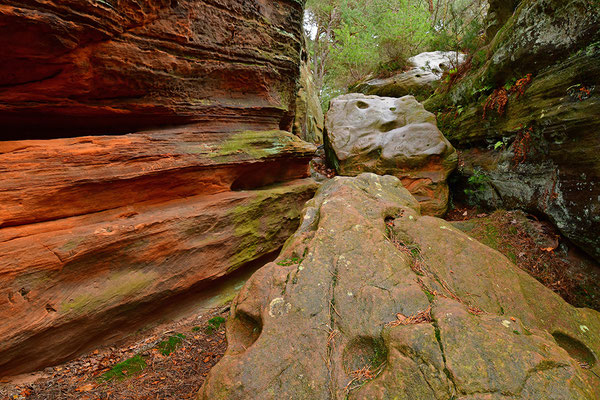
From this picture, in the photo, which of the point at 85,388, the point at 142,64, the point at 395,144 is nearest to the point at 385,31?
the point at 395,144

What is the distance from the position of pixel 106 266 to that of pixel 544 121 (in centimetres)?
773

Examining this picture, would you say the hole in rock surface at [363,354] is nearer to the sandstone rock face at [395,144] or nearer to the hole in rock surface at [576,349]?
the hole in rock surface at [576,349]

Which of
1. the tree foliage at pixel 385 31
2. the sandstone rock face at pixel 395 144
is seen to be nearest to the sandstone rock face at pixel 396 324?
the sandstone rock face at pixel 395 144

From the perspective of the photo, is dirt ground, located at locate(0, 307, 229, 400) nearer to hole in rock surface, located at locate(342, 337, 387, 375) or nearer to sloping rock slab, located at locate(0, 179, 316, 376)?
sloping rock slab, located at locate(0, 179, 316, 376)

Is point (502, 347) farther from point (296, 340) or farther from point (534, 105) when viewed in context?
point (534, 105)

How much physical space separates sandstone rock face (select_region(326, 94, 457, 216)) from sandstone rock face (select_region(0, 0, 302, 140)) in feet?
10.9

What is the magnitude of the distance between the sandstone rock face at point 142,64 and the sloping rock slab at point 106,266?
169 centimetres

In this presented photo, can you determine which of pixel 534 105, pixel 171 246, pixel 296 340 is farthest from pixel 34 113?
pixel 534 105

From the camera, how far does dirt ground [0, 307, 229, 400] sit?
10.4 feet

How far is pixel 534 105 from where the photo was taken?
5230 mm

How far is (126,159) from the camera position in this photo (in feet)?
14.0

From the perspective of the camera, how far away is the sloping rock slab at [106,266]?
330cm

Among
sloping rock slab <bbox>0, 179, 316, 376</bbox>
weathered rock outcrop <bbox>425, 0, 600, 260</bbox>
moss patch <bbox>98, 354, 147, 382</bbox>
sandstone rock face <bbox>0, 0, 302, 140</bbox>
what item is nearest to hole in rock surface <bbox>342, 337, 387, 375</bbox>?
moss patch <bbox>98, 354, 147, 382</bbox>

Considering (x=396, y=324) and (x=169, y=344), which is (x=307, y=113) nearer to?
(x=169, y=344)
